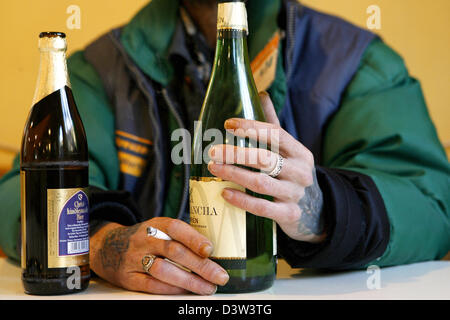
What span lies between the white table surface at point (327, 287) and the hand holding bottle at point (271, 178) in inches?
3.0

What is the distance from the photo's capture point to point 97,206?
2.44ft

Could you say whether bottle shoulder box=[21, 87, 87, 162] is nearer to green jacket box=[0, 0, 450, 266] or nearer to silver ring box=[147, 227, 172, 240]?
silver ring box=[147, 227, 172, 240]

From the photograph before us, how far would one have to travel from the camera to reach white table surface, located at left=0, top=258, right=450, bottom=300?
0.60 metres

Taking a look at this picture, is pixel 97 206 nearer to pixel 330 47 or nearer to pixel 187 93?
pixel 187 93

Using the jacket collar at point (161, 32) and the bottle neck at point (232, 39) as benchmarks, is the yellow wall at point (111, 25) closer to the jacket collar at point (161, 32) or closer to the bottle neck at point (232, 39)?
the jacket collar at point (161, 32)

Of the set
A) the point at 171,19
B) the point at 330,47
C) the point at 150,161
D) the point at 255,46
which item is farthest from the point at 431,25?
the point at 150,161

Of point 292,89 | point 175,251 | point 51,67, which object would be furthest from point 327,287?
point 292,89

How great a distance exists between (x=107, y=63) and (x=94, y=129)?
16cm

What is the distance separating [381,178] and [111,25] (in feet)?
3.60

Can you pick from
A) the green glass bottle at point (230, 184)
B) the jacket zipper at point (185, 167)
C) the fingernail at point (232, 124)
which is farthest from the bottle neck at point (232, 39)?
the jacket zipper at point (185, 167)

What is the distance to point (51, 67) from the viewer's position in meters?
0.60

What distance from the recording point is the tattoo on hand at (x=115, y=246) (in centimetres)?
67

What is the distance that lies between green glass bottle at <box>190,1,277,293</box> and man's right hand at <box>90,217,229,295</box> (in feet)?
0.05

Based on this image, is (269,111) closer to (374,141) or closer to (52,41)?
(52,41)
